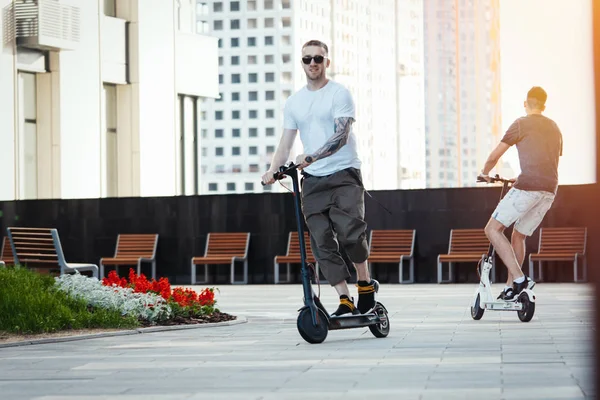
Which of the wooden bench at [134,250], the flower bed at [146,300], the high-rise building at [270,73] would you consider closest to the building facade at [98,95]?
the wooden bench at [134,250]

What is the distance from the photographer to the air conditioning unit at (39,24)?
92.3ft

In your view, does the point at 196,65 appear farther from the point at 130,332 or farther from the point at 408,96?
the point at 408,96

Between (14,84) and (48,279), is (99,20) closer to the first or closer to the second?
(14,84)

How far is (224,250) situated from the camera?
20766 mm

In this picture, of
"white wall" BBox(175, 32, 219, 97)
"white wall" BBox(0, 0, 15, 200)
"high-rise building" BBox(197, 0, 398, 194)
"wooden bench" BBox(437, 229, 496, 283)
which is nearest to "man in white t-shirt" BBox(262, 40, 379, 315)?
"wooden bench" BBox(437, 229, 496, 283)

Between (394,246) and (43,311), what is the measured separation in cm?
1152

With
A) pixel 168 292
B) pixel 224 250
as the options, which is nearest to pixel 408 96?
pixel 224 250

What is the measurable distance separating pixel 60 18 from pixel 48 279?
64.9 ft

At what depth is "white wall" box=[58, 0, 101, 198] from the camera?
1171 inches

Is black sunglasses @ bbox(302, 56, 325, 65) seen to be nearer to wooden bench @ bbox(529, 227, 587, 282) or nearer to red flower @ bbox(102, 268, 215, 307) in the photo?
red flower @ bbox(102, 268, 215, 307)

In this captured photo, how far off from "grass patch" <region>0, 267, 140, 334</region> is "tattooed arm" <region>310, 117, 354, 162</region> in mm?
2416

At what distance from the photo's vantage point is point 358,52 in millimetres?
136000

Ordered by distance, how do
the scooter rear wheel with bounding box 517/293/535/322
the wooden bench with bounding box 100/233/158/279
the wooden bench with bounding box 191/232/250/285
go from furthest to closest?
the wooden bench with bounding box 100/233/158/279
the wooden bench with bounding box 191/232/250/285
the scooter rear wheel with bounding box 517/293/535/322

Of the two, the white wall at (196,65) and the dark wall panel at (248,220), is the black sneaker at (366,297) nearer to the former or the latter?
the dark wall panel at (248,220)
